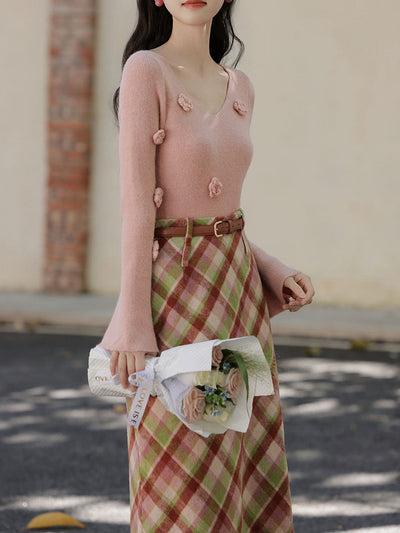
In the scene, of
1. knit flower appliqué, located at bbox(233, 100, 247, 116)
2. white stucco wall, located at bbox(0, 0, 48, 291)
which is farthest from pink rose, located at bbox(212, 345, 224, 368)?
white stucco wall, located at bbox(0, 0, 48, 291)

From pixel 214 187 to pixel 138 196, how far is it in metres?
0.21

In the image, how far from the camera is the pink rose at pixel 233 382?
1989 millimetres

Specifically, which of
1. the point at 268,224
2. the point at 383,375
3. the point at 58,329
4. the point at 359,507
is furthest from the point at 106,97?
the point at 359,507

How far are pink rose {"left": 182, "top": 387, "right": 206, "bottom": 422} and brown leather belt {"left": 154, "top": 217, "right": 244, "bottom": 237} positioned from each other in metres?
0.42

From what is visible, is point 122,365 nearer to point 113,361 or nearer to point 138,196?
point 113,361

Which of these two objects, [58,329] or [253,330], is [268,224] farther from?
[253,330]

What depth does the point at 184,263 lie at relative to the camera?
215 cm

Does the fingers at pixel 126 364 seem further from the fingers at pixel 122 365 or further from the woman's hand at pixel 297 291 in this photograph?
the woman's hand at pixel 297 291

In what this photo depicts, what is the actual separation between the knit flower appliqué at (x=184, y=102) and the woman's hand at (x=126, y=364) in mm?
626

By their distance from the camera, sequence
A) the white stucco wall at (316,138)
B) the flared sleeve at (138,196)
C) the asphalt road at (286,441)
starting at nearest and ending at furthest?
the flared sleeve at (138,196) < the asphalt road at (286,441) < the white stucco wall at (316,138)

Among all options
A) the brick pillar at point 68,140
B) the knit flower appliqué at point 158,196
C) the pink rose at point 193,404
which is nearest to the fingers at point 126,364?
the pink rose at point 193,404

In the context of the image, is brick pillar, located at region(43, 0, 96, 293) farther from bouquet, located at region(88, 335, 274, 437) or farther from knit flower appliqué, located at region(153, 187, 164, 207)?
bouquet, located at region(88, 335, 274, 437)

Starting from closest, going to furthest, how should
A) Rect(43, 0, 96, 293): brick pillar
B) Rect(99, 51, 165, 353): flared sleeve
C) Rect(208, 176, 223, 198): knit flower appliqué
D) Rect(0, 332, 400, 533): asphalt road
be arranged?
Rect(99, 51, 165, 353): flared sleeve, Rect(208, 176, 223, 198): knit flower appliqué, Rect(0, 332, 400, 533): asphalt road, Rect(43, 0, 96, 293): brick pillar

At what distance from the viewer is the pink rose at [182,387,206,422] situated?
77.4 inches
